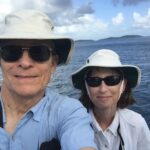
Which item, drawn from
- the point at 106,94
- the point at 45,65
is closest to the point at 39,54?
the point at 45,65

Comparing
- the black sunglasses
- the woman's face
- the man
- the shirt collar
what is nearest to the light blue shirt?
the man

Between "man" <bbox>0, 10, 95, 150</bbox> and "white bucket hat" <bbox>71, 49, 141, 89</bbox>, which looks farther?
"white bucket hat" <bbox>71, 49, 141, 89</bbox>

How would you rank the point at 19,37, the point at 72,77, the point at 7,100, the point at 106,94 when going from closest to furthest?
the point at 19,37 → the point at 7,100 → the point at 106,94 → the point at 72,77

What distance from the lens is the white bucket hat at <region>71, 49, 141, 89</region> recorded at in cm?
514

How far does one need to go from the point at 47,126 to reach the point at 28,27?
0.89 meters

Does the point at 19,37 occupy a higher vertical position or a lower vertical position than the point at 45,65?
higher

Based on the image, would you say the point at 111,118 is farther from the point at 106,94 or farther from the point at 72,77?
the point at 72,77

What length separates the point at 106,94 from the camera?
5.14 m

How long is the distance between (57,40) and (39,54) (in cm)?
36

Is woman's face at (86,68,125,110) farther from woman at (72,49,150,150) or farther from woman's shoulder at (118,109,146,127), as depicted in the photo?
woman's shoulder at (118,109,146,127)

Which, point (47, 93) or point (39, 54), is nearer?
point (39, 54)

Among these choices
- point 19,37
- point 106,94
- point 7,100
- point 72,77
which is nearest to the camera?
point 19,37

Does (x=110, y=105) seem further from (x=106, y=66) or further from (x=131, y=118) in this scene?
(x=106, y=66)

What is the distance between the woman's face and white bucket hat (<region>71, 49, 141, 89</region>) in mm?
120
